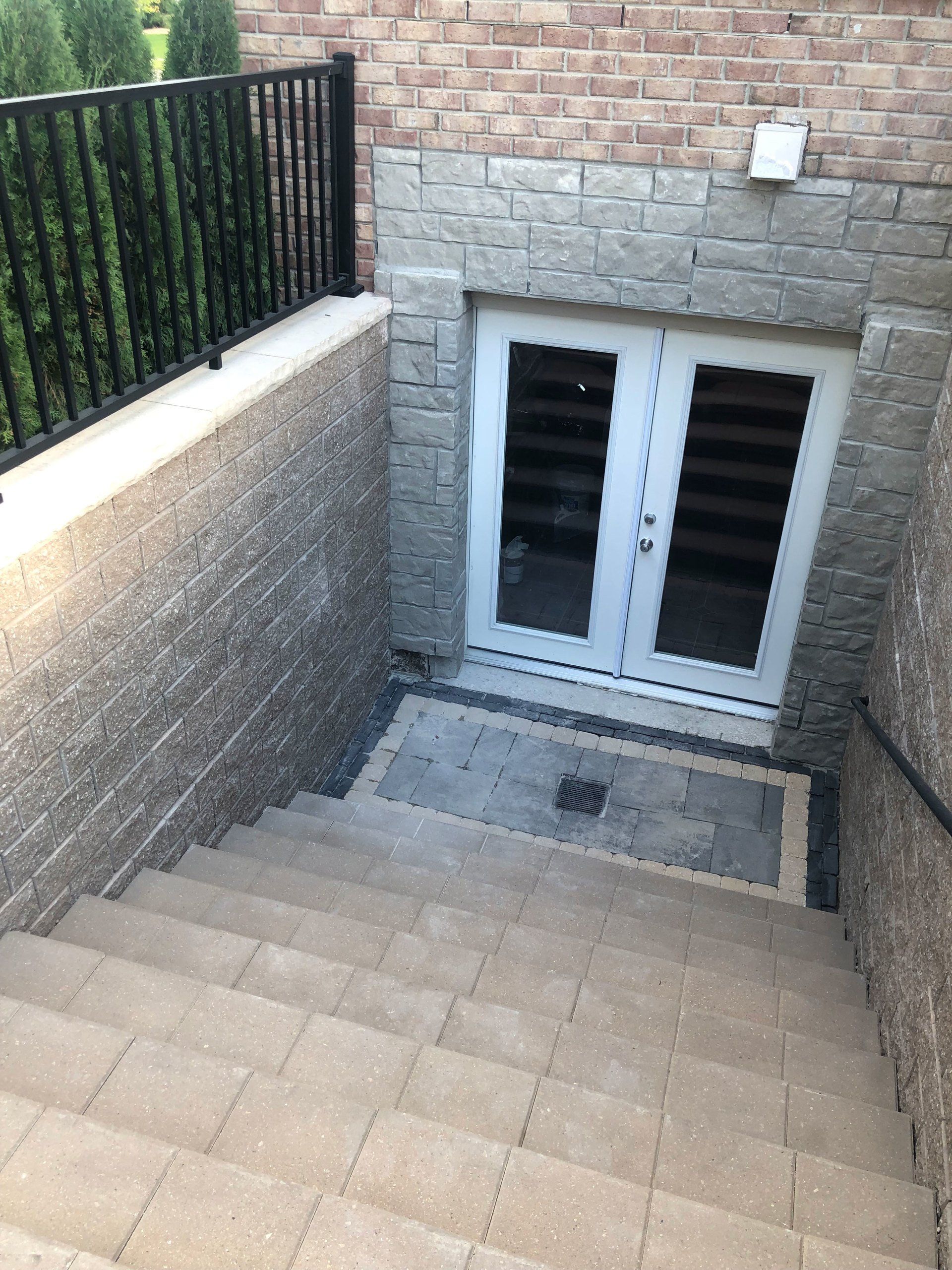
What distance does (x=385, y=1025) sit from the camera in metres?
2.48

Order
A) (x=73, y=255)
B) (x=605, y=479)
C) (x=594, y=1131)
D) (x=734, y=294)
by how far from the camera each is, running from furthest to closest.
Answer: (x=605, y=479) → (x=734, y=294) → (x=73, y=255) → (x=594, y=1131)

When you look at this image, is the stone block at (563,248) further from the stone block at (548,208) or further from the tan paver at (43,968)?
the tan paver at (43,968)

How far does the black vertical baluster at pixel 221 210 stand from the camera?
3.18 metres

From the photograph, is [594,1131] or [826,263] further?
[826,263]

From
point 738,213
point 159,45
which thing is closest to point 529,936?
point 738,213

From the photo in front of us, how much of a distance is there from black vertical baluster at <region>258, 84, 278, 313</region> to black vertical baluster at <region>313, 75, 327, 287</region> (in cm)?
21

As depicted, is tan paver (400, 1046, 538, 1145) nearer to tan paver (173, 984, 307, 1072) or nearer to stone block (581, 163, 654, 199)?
tan paver (173, 984, 307, 1072)

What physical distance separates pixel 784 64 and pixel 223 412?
2333 mm

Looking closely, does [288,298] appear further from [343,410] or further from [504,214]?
[504,214]

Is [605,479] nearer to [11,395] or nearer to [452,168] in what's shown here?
[452,168]

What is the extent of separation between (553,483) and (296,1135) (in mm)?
3473

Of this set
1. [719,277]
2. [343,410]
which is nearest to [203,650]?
[343,410]

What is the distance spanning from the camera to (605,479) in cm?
479

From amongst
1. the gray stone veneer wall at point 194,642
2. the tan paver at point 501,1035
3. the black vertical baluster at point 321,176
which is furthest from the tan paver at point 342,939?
the black vertical baluster at point 321,176
